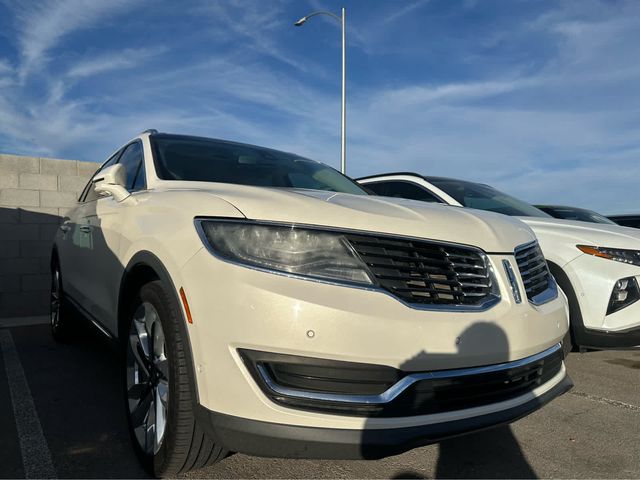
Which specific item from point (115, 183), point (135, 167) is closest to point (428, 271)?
point (115, 183)

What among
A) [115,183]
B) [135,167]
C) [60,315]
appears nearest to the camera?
[115,183]

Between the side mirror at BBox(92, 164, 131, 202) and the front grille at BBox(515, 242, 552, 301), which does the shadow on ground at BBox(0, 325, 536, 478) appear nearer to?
the front grille at BBox(515, 242, 552, 301)

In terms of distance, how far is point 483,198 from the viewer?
489 centimetres

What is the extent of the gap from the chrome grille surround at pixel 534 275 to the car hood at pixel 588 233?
131 centimetres

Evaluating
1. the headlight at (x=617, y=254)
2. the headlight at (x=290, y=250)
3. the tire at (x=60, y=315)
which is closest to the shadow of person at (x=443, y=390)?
the headlight at (x=290, y=250)

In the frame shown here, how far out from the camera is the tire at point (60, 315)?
444 cm

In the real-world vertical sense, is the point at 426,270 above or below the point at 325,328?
above

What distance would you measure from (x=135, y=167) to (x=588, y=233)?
330 cm

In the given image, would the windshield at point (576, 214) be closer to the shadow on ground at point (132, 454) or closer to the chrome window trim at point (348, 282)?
the shadow on ground at point (132, 454)

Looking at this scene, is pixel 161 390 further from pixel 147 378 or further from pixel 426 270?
pixel 426 270

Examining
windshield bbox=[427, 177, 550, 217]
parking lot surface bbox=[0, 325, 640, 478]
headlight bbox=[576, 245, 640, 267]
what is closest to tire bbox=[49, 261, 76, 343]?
parking lot surface bbox=[0, 325, 640, 478]

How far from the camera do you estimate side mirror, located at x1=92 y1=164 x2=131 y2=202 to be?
286 cm

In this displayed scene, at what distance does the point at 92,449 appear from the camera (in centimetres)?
247

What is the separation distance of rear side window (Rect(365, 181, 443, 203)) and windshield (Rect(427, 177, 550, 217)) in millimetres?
131
